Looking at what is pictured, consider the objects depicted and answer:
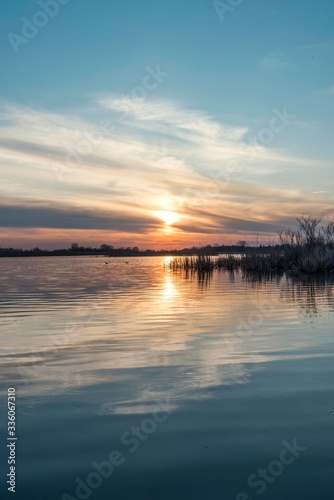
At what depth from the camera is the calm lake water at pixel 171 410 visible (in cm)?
370

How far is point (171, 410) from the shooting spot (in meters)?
5.21

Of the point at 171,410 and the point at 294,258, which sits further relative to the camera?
the point at 294,258

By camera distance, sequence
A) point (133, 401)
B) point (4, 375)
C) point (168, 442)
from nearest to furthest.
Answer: point (168, 442), point (133, 401), point (4, 375)

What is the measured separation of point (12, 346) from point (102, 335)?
6.00ft

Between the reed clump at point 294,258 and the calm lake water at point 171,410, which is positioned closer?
the calm lake water at point 171,410

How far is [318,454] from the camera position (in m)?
4.07

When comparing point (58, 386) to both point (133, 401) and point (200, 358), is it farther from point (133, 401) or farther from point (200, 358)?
point (200, 358)

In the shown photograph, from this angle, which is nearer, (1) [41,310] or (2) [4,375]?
(2) [4,375]

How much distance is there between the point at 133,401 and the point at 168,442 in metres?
1.22

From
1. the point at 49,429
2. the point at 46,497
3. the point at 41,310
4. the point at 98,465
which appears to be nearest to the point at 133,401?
the point at 49,429

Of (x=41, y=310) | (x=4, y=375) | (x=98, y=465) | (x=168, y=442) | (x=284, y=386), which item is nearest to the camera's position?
(x=98, y=465)

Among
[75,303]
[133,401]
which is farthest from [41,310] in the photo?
[133,401]

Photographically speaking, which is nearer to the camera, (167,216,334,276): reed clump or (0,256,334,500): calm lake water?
(0,256,334,500): calm lake water

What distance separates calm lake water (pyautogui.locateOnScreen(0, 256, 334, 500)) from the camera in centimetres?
370
